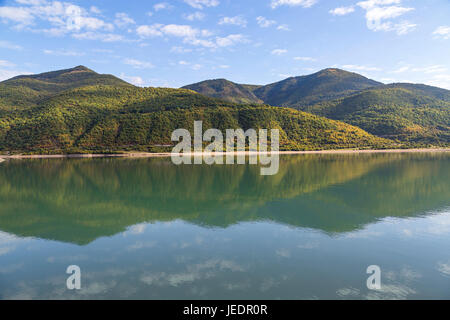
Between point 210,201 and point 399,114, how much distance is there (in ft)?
437

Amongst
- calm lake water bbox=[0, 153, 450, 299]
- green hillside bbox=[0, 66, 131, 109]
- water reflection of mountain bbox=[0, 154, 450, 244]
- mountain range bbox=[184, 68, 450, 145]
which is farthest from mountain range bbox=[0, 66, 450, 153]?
calm lake water bbox=[0, 153, 450, 299]

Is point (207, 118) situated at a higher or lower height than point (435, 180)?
higher

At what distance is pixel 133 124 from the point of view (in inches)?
3836

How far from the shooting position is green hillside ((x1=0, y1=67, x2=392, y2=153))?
8956 cm

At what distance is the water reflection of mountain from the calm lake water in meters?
0.12

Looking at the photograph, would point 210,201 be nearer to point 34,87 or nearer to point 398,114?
point 398,114

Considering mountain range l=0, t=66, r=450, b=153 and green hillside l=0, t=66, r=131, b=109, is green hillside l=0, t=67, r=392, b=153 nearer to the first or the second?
mountain range l=0, t=66, r=450, b=153

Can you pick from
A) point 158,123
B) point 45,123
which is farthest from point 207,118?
point 45,123

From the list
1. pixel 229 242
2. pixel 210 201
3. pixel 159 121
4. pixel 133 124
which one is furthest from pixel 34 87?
pixel 229 242

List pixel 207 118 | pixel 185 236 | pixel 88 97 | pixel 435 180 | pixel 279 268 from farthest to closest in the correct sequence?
1. pixel 88 97
2. pixel 207 118
3. pixel 435 180
4. pixel 185 236
5. pixel 279 268

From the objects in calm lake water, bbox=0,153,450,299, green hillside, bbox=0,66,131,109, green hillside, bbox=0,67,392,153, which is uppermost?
green hillside, bbox=0,66,131,109

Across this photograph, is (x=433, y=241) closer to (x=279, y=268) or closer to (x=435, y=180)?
(x=279, y=268)
